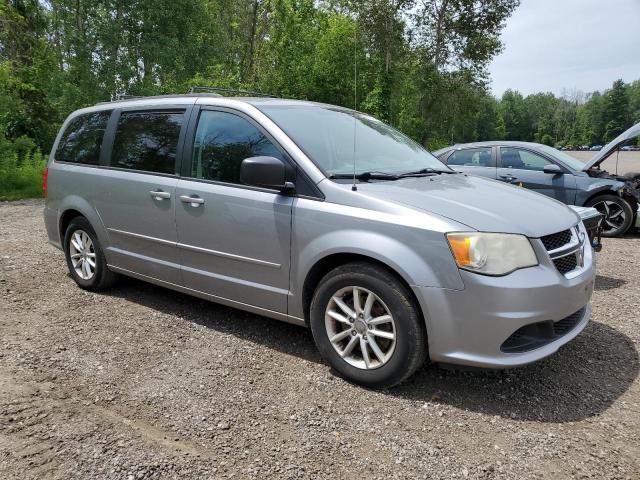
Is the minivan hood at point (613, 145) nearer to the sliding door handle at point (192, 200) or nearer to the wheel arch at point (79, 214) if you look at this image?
the sliding door handle at point (192, 200)

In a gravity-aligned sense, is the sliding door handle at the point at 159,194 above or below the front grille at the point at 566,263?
above

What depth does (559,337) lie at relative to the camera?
3008 mm

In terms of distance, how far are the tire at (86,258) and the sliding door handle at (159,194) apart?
1.12 meters

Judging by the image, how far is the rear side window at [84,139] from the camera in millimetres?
4891

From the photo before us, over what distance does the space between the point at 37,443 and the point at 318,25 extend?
93.8 ft

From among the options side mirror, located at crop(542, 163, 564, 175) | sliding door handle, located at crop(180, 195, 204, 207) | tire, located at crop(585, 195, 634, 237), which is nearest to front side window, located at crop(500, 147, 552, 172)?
side mirror, located at crop(542, 163, 564, 175)

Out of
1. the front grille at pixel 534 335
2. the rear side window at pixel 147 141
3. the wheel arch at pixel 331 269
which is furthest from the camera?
the rear side window at pixel 147 141

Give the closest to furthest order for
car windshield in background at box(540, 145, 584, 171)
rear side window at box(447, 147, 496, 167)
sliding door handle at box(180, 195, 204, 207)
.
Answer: sliding door handle at box(180, 195, 204, 207) < car windshield in background at box(540, 145, 584, 171) < rear side window at box(447, 147, 496, 167)

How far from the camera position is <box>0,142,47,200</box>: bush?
13727mm

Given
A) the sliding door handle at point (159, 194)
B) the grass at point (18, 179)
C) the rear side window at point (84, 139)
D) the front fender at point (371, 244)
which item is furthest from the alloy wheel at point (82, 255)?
the grass at point (18, 179)

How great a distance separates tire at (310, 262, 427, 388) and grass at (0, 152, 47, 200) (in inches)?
509

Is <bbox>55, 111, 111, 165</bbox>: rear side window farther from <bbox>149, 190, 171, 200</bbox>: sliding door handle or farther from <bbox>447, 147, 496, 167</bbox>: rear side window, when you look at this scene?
<bbox>447, 147, 496, 167</bbox>: rear side window

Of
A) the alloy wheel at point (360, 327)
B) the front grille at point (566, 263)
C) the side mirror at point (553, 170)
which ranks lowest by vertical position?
the alloy wheel at point (360, 327)

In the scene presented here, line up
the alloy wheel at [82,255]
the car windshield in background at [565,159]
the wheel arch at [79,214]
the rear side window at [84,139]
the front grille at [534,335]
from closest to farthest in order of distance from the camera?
the front grille at [534,335] < the wheel arch at [79,214] < the rear side window at [84,139] < the alloy wheel at [82,255] < the car windshield in background at [565,159]
